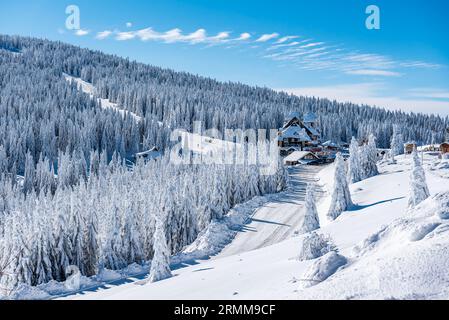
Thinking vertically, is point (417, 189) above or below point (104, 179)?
above

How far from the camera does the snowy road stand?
42.8 m

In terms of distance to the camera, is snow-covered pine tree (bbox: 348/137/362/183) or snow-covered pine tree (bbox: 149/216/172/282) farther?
snow-covered pine tree (bbox: 348/137/362/183)

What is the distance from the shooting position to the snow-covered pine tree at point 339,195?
44.6 m

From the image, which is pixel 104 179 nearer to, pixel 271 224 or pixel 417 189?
pixel 271 224

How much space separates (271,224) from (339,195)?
9697 millimetres

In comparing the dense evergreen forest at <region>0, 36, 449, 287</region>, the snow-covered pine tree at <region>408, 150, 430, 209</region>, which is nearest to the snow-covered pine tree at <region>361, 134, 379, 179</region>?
the dense evergreen forest at <region>0, 36, 449, 287</region>

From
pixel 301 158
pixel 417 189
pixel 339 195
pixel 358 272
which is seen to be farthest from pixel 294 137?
pixel 358 272

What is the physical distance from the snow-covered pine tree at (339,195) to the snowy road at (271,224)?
17.0ft

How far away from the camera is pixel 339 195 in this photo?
44625 millimetres

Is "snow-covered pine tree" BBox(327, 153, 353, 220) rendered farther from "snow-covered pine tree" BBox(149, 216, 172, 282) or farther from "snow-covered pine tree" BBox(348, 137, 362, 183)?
"snow-covered pine tree" BBox(149, 216, 172, 282)

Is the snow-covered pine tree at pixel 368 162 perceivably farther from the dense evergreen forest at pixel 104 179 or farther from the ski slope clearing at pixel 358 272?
the ski slope clearing at pixel 358 272

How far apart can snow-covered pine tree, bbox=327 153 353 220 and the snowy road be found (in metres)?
5.17

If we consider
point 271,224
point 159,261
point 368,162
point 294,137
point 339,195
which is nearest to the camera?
point 159,261

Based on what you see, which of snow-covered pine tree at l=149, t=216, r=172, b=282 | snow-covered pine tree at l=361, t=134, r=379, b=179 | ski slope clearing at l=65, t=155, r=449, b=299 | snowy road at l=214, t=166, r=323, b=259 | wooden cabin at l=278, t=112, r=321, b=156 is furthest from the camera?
wooden cabin at l=278, t=112, r=321, b=156
